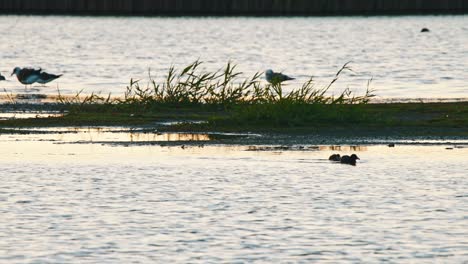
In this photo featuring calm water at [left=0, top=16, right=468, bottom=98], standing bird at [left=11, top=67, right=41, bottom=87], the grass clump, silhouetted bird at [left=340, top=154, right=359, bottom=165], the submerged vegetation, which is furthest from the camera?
calm water at [left=0, top=16, right=468, bottom=98]

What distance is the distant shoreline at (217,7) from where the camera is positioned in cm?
9606

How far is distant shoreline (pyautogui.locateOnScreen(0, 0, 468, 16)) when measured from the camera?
96062 mm

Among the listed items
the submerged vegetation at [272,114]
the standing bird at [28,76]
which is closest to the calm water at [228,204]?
the submerged vegetation at [272,114]

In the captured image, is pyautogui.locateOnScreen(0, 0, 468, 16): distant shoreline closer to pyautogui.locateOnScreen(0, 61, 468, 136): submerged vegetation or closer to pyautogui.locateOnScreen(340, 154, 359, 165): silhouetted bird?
pyautogui.locateOnScreen(0, 61, 468, 136): submerged vegetation

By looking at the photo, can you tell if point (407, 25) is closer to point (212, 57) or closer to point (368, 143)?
point (212, 57)

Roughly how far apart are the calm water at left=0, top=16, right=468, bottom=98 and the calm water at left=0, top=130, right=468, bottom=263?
44.7 feet

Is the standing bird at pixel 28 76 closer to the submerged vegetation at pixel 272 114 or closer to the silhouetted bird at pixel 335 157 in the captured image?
the submerged vegetation at pixel 272 114

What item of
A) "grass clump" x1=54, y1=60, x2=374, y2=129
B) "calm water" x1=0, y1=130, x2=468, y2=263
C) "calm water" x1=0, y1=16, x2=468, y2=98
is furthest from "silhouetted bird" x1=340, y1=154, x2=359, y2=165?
"calm water" x1=0, y1=16, x2=468, y2=98

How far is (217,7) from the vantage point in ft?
319

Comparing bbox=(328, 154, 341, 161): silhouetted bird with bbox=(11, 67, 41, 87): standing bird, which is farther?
bbox=(11, 67, 41, 87): standing bird

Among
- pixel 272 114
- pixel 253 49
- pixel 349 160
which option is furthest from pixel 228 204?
pixel 253 49

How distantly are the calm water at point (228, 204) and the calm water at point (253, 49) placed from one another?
1362cm

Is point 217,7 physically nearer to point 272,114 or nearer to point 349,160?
point 272,114

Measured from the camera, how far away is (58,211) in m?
14.4
